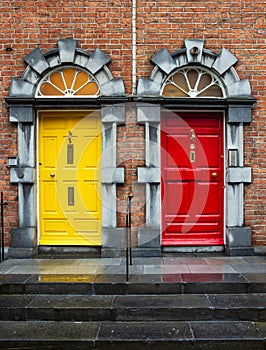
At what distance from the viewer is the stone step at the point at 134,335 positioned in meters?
3.61

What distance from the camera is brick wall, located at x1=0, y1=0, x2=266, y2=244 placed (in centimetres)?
578

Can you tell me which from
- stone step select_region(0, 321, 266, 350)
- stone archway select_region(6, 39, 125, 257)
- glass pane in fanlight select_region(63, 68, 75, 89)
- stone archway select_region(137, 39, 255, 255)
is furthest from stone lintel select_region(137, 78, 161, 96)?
stone step select_region(0, 321, 266, 350)

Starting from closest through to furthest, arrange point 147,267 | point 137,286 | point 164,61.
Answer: point 137,286
point 147,267
point 164,61

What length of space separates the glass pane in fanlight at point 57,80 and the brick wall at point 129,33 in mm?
440

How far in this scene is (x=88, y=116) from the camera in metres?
6.00

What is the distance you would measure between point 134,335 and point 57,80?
166 inches

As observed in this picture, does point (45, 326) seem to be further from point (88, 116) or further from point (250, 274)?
point (88, 116)

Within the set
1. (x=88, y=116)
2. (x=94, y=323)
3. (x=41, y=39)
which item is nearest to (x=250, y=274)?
(x=94, y=323)

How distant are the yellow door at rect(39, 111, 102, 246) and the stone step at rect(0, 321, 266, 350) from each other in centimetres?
216

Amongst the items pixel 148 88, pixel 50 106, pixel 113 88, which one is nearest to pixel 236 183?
pixel 148 88

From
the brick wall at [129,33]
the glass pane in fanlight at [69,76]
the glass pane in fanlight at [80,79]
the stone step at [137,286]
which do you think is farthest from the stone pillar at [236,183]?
the glass pane in fanlight at [69,76]

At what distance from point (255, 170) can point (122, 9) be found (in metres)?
3.58

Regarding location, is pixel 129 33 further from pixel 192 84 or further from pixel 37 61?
pixel 37 61

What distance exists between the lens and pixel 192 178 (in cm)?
600
